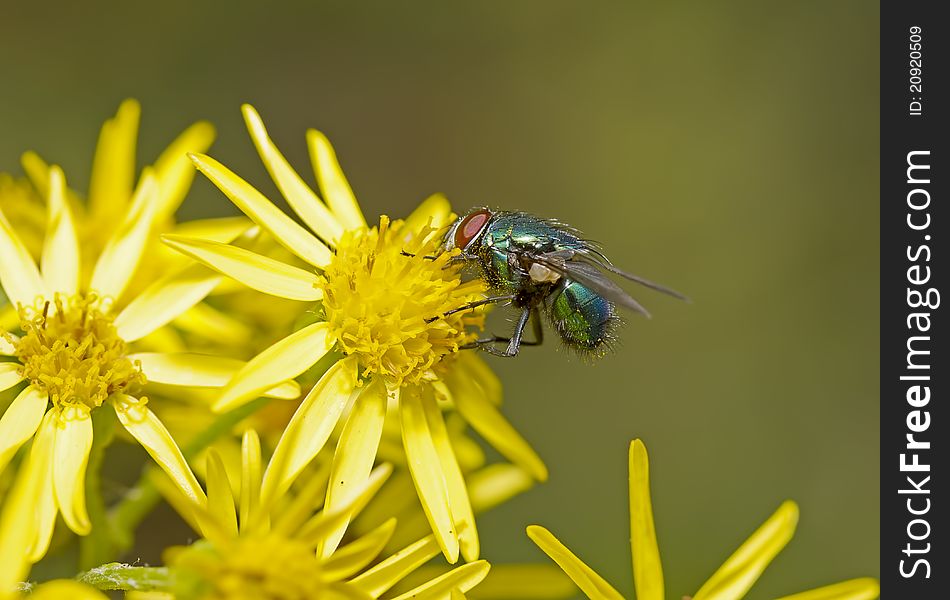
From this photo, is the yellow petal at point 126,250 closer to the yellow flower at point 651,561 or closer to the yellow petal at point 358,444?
the yellow petal at point 358,444

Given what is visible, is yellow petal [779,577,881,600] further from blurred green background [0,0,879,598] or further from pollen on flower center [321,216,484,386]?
blurred green background [0,0,879,598]

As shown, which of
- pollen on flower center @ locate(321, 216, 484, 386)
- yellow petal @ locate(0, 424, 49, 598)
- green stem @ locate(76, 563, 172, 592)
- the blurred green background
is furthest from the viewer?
the blurred green background

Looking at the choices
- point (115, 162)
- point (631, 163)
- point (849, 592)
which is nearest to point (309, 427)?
point (849, 592)

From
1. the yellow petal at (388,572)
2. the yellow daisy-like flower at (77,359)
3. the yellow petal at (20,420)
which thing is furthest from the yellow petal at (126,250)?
the yellow petal at (388,572)

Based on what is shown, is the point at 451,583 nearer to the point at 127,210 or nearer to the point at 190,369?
the point at 190,369

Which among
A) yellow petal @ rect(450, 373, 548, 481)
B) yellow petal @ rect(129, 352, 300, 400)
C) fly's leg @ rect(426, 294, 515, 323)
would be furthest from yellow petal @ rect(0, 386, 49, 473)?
yellow petal @ rect(450, 373, 548, 481)
